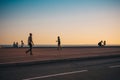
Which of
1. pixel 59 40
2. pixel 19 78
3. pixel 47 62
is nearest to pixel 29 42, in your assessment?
pixel 59 40

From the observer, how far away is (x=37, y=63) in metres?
12.2

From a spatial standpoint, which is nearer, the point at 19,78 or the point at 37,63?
the point at 19,78

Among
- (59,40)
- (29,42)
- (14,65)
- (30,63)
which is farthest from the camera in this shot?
(59,40)

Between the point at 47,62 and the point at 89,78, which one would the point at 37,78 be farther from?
the point at 47,62

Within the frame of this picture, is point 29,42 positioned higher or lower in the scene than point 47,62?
higher

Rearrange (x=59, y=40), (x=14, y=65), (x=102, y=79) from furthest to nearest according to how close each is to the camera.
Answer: (x=59, y=40) < (x=14, y=65) < (x=102, y=79)

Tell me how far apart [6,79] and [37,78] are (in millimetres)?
1156

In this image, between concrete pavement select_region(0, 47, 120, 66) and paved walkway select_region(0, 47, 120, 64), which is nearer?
concrete pavement select_region(0, 47, 120, 66)

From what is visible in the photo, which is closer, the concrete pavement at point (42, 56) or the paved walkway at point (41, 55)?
the concrete pavement at point (42, 56)

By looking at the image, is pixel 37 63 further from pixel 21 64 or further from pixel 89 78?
pixel 89 78

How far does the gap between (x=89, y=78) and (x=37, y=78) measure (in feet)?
6.52

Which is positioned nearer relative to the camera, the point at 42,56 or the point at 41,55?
the point at 42,56

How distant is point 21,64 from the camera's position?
Answer: 455 inches

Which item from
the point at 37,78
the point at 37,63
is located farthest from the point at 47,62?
the point at 37,78
